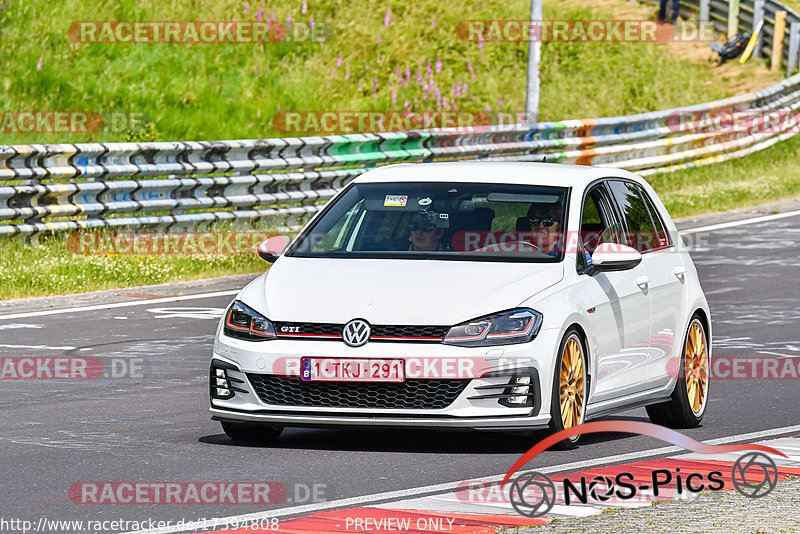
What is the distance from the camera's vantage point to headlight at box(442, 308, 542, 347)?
338 inches

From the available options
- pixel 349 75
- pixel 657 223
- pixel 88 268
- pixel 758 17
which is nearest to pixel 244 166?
pixel 88 268

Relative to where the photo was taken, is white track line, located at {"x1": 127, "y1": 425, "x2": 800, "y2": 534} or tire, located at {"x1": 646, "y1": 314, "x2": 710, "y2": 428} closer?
white track line, located at {"x1": 127, "y1": 425, "x2": 800, "y2": 534}

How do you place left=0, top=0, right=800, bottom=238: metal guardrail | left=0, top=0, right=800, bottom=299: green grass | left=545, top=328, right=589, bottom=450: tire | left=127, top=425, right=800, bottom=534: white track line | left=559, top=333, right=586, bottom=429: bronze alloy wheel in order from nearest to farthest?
left=127, top=425, right=800, bottom=534: white track line < left=545, top=328, right=589, bottom=450: tire < left=559, top=333, right=586, bottom=429: bronze alloy wheel < left=0, top=0, right=800, bottom=238: metal guardrail < left=0, top=0, right=800, bottom=299: green grass

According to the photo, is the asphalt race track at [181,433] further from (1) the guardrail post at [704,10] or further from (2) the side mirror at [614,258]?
(1) the guardrail post at [704,10]

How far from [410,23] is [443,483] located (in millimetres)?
29322

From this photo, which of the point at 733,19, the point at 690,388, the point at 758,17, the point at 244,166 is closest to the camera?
the point at 690,388

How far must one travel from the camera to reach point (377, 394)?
866 cm

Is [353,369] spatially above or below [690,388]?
A: above

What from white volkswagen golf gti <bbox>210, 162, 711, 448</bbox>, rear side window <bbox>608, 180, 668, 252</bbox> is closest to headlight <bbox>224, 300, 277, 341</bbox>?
white volkswagen golf gti <bbox>210, 162, 711, 448</bbox>

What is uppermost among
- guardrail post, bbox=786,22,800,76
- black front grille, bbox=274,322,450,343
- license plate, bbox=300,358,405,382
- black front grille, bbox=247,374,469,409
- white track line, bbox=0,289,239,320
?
black front grille, bbox=274,322,450,343

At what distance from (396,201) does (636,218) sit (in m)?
1.62

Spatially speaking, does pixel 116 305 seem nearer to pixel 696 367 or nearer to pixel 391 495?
pixel 696 367

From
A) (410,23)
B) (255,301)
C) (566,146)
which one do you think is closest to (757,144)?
(566,146)

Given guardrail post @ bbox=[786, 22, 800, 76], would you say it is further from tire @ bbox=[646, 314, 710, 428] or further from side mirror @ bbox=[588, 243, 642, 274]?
side mirror @ bbox=[588, 243, 642, 274]
